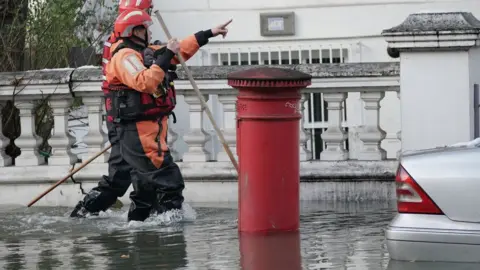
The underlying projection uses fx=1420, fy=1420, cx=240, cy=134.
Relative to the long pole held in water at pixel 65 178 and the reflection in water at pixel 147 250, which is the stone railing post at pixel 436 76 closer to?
the reflection in water at pixel 147 250

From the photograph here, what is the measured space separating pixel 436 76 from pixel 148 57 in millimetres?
2369

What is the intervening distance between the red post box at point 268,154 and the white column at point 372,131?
6.75 ft

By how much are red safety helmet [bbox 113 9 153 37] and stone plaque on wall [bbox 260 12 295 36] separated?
7853mm

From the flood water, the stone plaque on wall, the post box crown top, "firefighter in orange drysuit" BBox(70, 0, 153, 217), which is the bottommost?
the flood water

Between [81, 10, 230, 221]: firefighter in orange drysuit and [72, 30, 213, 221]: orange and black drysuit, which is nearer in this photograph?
[72, 30, 213, 221]: orange and black drysuit

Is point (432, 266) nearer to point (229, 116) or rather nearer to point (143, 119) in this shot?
point (143, 119)

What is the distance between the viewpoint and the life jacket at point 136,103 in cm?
1032

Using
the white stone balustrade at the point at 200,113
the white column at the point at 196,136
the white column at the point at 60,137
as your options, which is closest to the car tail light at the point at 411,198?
the white stone balustrade at the point at 200,113

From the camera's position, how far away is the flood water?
889 cm

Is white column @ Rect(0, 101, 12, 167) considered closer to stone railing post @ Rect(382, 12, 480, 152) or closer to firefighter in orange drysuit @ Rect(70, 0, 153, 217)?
firefighter in orange drysuit @ Rect(70, 0, 153, 217)

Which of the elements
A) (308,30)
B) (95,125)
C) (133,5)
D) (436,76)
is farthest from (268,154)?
(308,30)

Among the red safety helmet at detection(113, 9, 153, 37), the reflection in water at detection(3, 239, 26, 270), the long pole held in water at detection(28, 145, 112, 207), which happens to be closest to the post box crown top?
the red safety helmet at detection(113, 9, 153, 37)

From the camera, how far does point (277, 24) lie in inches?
718

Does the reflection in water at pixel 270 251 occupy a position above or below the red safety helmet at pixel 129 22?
below
